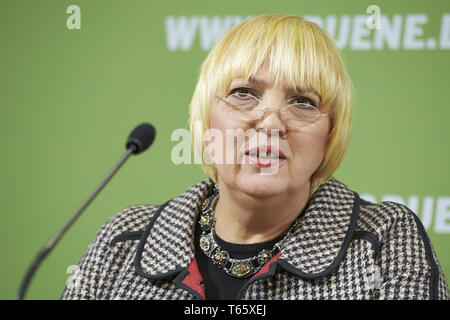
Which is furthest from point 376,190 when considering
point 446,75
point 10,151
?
point 10,151

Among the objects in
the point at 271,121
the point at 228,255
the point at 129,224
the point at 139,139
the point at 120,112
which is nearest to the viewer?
the point at 139,139

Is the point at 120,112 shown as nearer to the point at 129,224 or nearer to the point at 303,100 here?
the point at 129,224

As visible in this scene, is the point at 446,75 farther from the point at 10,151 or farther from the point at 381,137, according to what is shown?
the point at 10,151

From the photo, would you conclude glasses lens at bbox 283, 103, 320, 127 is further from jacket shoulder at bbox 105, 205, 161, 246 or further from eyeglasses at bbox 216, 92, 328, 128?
jacket shoulder at bbox 105, 205, 161, 246

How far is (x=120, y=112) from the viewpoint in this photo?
1750 millimetres

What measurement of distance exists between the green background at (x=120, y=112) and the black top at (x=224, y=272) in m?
0.63

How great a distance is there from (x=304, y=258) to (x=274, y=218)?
11cm

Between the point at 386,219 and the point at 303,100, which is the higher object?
the point at 303,100

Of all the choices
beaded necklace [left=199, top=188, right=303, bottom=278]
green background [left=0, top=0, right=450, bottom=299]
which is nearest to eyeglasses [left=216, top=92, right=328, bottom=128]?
beaded necklace [left=199, top=188, right=303, bottom=278]

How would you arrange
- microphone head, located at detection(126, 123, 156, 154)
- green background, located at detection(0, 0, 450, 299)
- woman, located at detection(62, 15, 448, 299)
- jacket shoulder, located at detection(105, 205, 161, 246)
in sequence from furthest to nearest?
green background, located at detection(0, 0, 450, 299), jacket shoulder, located at detection(105, 205, 161, 246), woman, located at detection(62, 15, 448, 299), microphone head, located at detection(126, 123, 156, 154)

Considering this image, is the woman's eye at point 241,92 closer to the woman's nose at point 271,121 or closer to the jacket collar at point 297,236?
the woman's nose at point 271,121

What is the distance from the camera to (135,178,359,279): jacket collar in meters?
1.03

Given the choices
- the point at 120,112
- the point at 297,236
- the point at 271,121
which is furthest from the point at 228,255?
the point at 120,112

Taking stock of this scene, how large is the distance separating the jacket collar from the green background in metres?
0.55
